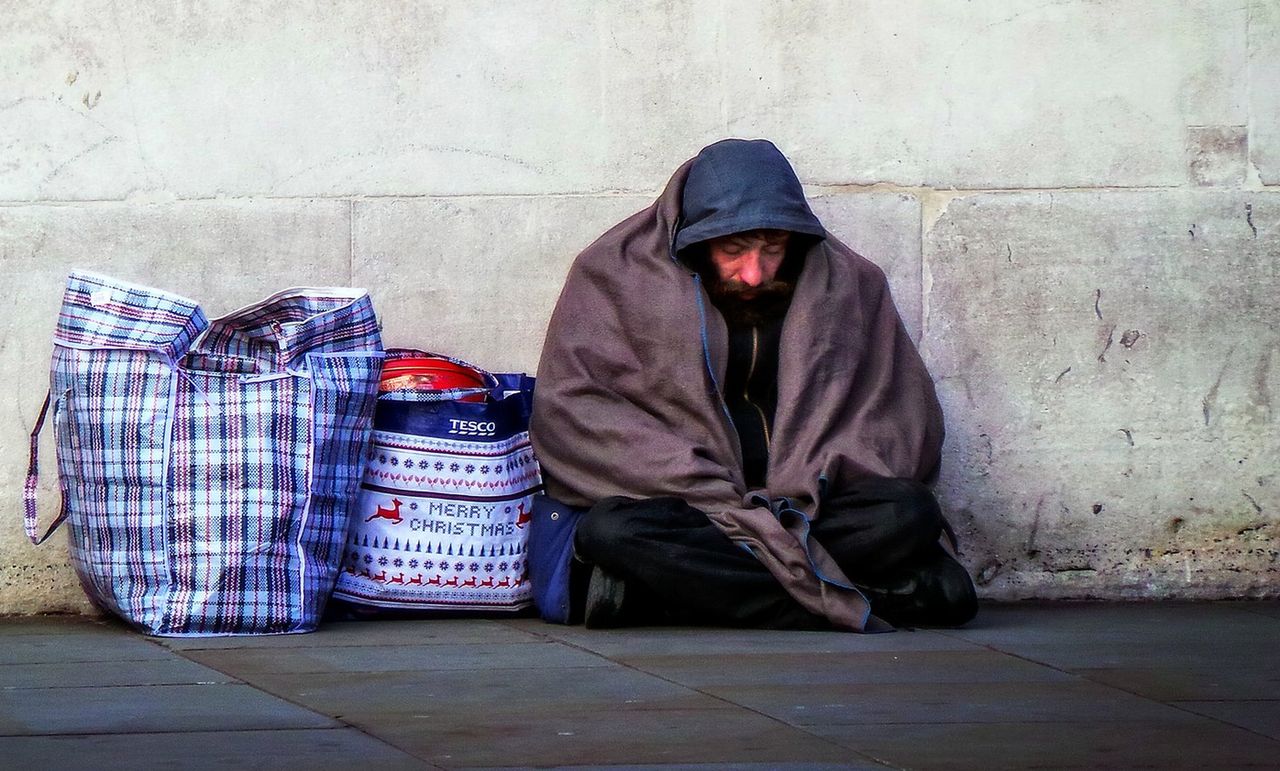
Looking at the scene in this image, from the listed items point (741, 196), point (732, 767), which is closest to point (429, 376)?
point (741, 196)

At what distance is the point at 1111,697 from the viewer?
3.16 meters

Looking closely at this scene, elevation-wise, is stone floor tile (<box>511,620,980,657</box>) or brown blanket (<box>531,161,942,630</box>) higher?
brown blanket (<box>531,161,942,630</box>)

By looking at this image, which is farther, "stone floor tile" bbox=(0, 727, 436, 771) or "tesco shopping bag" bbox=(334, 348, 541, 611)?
"tesco shopping bag" bbox=(334, 348, 541, 611)

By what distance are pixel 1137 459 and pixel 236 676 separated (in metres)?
2.59

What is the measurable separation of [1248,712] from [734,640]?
1.23 meters

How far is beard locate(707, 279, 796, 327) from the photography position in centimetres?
444

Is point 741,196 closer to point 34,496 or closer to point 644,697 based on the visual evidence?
point 644,697

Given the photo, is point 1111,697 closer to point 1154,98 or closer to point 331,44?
point 1154,98

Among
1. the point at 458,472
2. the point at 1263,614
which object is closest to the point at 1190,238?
the point at 1263,614

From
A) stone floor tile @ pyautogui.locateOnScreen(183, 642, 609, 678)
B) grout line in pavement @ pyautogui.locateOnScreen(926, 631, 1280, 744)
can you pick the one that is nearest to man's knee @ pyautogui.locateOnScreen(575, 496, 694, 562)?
stone floor tile @ pyautogui.locateOnScreen(183, 642, 609, 678)

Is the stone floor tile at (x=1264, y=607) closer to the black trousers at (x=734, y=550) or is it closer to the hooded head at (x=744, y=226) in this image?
the black trousers at (x=734, y=550)

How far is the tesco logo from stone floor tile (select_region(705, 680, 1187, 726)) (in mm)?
1311

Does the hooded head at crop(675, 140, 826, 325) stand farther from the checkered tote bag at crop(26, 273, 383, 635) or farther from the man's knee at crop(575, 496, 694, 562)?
the checkered tote bag at crop(26, 273, 383, 635)

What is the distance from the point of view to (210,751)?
2.65m
